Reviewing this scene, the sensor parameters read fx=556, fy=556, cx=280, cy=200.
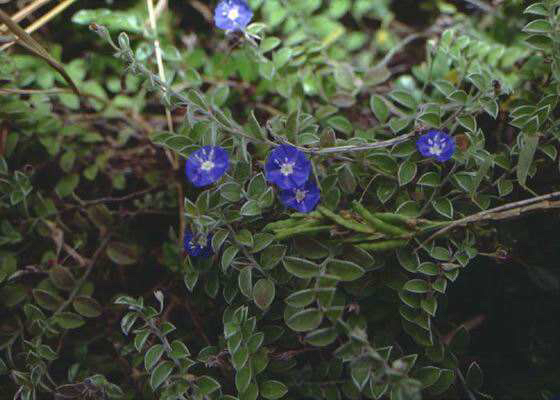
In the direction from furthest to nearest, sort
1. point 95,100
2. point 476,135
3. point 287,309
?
1. point 95,100
2. point 476,135
3. point 287,309

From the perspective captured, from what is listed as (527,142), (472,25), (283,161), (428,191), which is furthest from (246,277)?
(472,25)

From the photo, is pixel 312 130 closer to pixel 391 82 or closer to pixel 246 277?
pixel 246 277

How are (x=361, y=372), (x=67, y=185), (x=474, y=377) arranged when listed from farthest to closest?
1. (x=67, y=185)
2. (x=474, y=377)
3. (x=361, y=372)

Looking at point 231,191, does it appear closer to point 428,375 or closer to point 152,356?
point 152,356

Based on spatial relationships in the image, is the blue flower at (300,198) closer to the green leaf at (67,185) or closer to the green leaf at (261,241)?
the green leaf at (261,241)

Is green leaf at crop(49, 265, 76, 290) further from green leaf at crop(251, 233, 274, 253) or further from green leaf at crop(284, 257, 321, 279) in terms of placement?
green leaf at crop(284, 257, 321, 279)

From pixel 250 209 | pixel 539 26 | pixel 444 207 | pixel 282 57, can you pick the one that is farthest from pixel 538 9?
pixel 250 209

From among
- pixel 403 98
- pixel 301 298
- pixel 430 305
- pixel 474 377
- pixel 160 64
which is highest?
pixel 160 64
